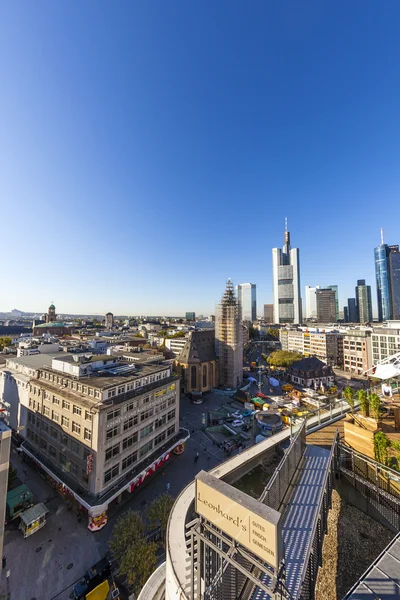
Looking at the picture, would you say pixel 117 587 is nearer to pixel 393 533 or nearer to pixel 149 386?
pixel 149 386

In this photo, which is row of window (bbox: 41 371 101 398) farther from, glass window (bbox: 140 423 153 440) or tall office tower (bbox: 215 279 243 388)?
tall office tower (bbox: 215 279 243 388)

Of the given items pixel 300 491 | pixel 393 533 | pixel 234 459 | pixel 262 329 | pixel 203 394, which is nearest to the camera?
pixel 300 491

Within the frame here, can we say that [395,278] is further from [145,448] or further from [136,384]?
[145,448]

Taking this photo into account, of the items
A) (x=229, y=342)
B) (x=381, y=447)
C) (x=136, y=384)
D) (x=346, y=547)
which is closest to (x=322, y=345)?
(x=229, y=342)

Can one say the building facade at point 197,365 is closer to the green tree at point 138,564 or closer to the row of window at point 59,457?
the row of window at point 59,457

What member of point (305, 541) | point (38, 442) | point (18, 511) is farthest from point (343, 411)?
point (38, 442)
